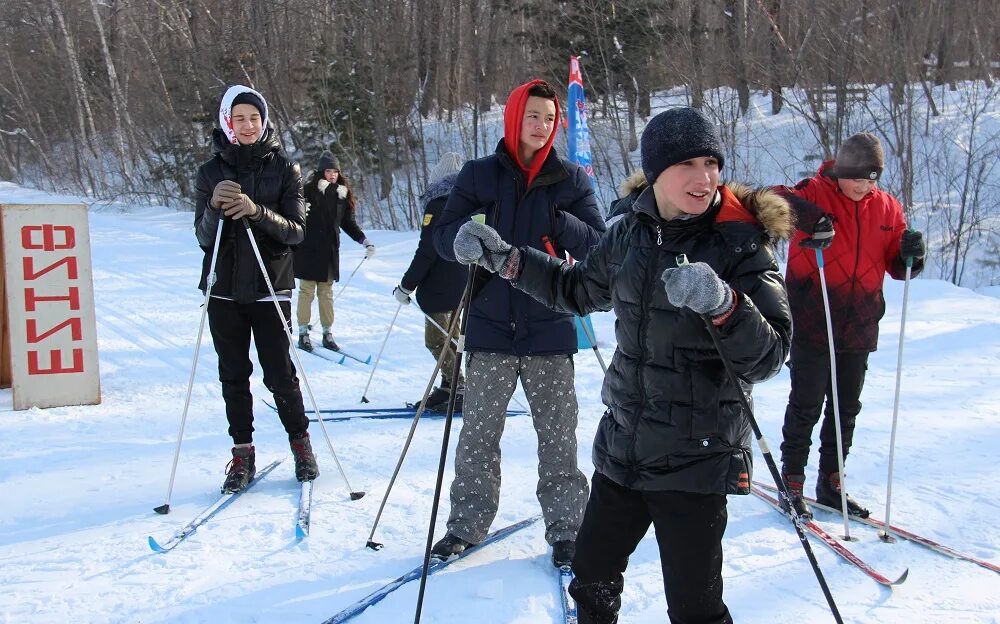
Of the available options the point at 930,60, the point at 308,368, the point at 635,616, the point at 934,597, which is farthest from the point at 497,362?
the point at 930,60

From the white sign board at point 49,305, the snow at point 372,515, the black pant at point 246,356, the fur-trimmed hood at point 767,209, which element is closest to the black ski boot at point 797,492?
the snow at point 372,515

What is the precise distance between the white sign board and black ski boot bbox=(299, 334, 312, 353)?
2.14m

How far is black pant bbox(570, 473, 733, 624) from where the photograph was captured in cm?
213

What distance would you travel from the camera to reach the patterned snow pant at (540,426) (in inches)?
129

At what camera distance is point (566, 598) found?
119 inches

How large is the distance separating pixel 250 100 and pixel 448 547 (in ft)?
7.61

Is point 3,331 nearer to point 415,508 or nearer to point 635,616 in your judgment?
point 415,508

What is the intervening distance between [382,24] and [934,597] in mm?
18767

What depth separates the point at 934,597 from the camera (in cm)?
309

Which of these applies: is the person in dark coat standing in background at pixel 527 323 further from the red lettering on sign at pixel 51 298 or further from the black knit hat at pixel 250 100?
the red lettering on sign at pixel 51 298

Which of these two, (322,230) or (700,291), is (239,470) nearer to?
(700,291)

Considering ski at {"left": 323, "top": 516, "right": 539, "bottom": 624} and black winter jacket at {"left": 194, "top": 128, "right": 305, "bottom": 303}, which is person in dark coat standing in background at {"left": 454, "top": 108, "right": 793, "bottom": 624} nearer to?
ski at {"left": 323, "top": 516, "right": 539, "bottom": 624}

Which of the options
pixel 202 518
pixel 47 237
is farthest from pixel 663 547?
pixel 47 237

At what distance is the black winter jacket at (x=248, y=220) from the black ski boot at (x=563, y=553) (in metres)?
1.89
